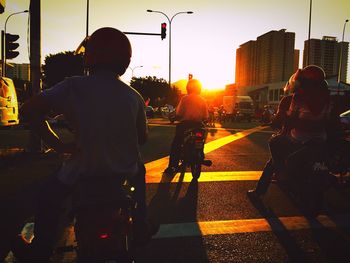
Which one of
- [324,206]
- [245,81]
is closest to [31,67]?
[324,206]

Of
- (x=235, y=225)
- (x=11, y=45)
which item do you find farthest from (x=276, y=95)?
(x=235, y=225)

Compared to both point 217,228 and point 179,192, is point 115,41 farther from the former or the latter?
point 179,192

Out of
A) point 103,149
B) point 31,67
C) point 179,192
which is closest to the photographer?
point 103,149

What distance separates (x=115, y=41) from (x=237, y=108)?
35184mm

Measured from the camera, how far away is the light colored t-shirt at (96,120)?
2.05 m

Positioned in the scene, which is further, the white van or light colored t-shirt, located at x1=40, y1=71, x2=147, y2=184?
the white van

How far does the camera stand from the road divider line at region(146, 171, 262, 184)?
634cm

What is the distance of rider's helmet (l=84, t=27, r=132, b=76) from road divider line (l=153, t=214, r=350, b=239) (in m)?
2.03

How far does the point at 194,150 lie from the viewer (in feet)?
21.3

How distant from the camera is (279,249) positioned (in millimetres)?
3381

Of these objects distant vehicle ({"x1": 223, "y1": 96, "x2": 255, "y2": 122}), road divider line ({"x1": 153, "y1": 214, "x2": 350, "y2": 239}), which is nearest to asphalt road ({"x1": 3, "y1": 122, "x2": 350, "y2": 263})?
road divider line ({"x1": 153, "y1": 214, "x2": 350, "y2": 239})

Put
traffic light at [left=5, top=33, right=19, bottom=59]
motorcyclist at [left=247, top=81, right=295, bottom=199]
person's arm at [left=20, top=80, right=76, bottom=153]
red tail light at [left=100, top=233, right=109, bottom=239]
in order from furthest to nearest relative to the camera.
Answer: traffic light at [left=5, top=33, right=19, bottom=59], motorcyclist at [left=247, top=81, right=295, bottom=199], person's arm at [left=20, top=80, right=76, bottom=153], red tail light at [left=100, top=233, right=109, bottom=239]

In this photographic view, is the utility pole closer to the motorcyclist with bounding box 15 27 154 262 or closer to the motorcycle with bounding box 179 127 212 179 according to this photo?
the motorcycle with bounding box 179 127 212 179

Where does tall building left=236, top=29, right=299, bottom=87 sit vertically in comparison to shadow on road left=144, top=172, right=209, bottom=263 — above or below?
above
